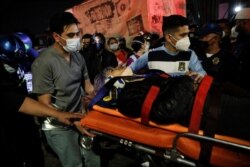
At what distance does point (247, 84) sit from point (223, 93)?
1697mm

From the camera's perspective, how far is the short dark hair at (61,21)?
9.35 feet

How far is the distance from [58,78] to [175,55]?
1.36 metres

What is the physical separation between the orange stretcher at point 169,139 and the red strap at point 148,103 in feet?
0.19

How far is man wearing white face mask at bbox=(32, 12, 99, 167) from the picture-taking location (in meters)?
2.75

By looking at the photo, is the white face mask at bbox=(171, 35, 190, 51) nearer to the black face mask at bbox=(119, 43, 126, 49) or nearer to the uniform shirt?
the uniform shirt

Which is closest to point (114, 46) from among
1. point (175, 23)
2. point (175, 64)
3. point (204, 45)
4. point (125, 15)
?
point (125, 15)

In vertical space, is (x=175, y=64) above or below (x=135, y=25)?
below

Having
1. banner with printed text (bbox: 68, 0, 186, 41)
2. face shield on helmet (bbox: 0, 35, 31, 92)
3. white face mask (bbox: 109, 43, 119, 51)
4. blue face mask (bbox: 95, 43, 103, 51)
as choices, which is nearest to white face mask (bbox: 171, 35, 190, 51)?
face shield on helmet (bbox: 0, 35, 31, 92)

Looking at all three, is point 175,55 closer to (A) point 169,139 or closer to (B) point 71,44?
(B) point 71,44

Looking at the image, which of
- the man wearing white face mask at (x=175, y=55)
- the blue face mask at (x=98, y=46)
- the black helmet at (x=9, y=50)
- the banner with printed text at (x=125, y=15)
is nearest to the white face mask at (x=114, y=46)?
the blue face mask at (x=98, y=46)

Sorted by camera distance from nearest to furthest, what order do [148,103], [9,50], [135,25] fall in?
[148,103] < [9,50] < [135,25]

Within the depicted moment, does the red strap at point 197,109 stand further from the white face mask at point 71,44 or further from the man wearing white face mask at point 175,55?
the white face mask at point 71,44

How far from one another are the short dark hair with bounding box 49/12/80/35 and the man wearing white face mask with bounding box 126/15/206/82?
2.84 ft

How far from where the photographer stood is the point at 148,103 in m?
1.94
